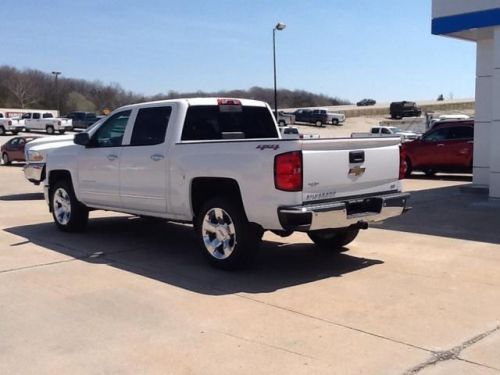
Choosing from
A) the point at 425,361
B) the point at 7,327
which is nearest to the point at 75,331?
the point at 7,327

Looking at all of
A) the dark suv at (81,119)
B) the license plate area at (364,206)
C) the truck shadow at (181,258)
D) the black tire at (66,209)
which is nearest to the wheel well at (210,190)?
the truck shadow at (181,258)

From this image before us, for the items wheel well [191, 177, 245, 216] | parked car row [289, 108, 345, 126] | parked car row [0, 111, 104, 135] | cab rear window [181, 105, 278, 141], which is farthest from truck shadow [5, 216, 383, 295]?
parked car row [289, 108, 345, 126]

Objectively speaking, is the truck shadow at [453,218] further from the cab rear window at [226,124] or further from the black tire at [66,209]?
the black tire at [66,209]

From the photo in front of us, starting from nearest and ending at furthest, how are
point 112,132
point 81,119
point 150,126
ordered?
point 150,126, point 112,132, point 81,119

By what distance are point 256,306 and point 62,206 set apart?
5.12 metres

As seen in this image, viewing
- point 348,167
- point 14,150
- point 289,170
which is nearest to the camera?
point 289,170

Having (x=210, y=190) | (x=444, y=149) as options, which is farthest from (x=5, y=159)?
(x=210, y=190)

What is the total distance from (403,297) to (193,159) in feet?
9.38

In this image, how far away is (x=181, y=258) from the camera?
7.67 m

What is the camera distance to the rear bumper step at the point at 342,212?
19.9 ft

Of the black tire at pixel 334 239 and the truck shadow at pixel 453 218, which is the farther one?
the truck shadow at pixel 453 218

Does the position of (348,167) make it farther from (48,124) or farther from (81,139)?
(48,124)

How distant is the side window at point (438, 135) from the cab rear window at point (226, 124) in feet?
41.3

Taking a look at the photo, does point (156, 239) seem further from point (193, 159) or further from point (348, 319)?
point (348, 319)
